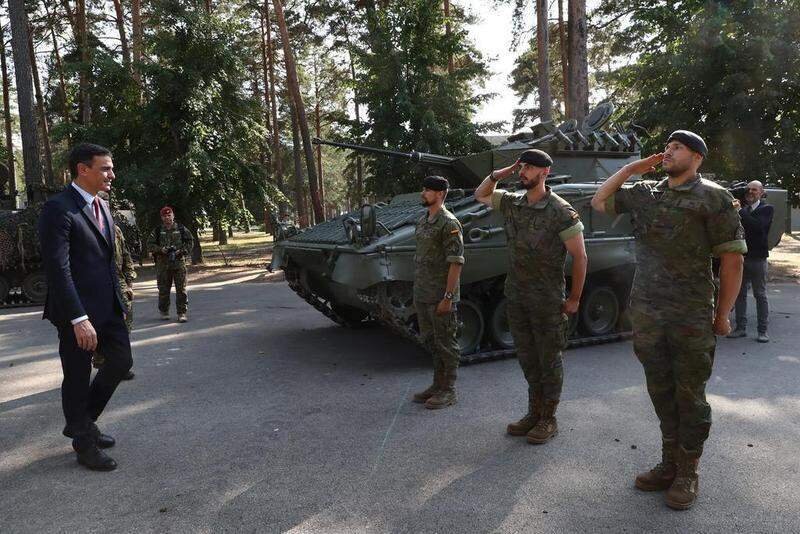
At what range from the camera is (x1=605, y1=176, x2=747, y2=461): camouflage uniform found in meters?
2.96

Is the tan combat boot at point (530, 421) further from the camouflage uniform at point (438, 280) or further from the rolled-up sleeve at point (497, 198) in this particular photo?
the rolled-up sleeve at point (497, 198)

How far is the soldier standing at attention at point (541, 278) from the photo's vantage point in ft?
12.4

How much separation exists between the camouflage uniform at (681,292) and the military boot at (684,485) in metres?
0.04

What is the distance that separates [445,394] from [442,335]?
472 millimetres

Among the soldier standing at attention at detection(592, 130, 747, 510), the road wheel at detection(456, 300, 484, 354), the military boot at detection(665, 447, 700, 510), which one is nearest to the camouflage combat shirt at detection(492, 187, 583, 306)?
the soldier standing at attention at detection(592, 130, 747, 510)

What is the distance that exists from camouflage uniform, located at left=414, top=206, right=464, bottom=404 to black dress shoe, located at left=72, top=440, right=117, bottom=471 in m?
2.33

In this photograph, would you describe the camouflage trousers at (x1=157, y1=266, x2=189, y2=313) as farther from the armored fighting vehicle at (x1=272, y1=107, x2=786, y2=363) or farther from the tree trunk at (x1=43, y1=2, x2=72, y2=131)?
the tree trunk at (x1=43, y1=2, x2=72, y2=131)

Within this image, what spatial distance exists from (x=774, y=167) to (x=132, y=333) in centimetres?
1294

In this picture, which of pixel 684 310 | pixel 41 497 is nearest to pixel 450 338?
pixel 684 310

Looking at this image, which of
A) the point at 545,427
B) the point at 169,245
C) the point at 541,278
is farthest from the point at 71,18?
the point at 545,427

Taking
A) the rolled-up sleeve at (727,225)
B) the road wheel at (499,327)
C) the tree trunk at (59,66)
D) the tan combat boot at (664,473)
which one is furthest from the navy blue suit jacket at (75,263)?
the tree trunk at (59,66)

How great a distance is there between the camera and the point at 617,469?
3.50 m

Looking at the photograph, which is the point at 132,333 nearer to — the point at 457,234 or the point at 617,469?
the point at 457,234

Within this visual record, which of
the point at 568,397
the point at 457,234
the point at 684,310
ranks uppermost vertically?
the point at 457,234
